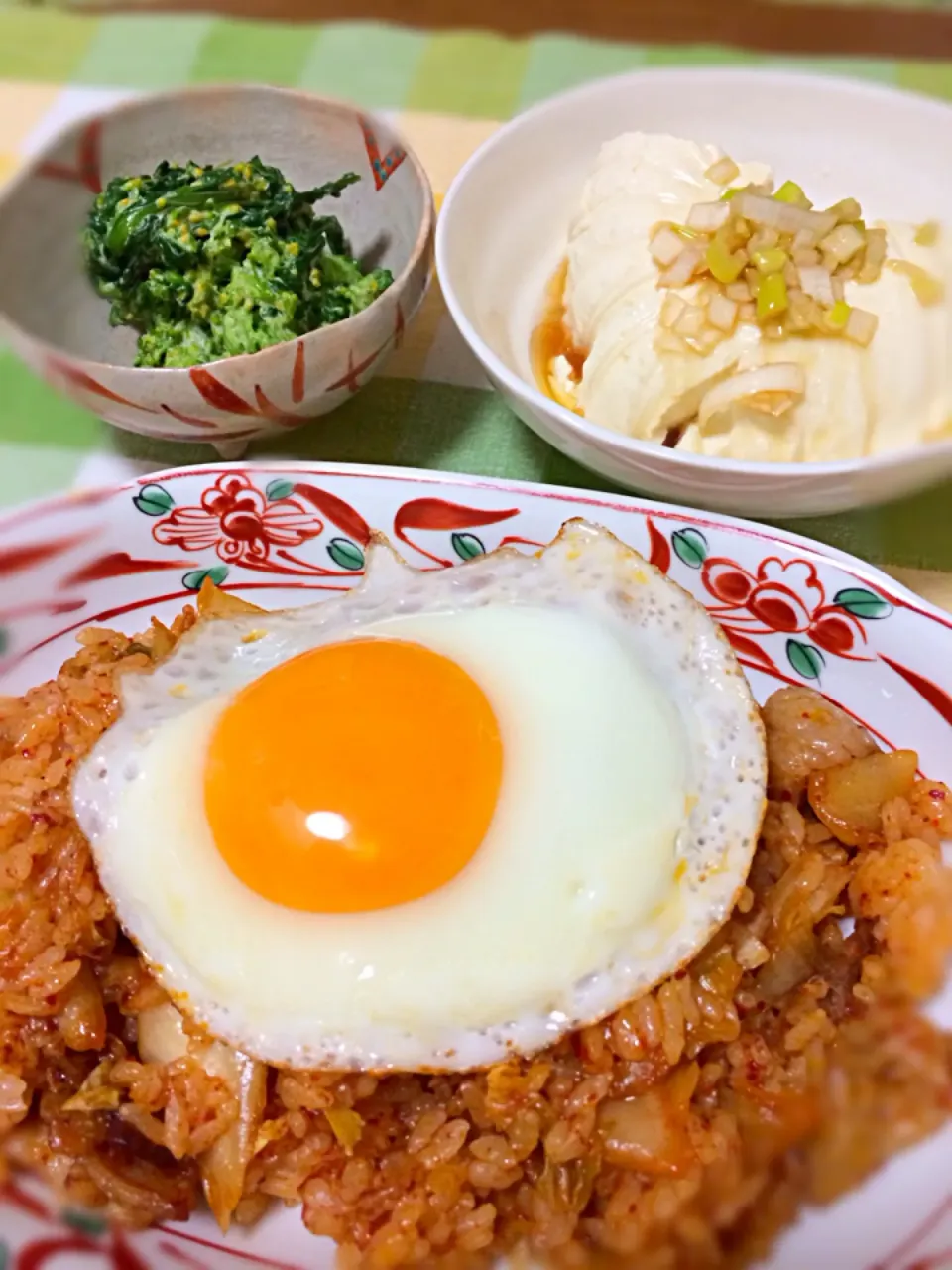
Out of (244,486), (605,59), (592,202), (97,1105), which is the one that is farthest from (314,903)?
(605,59)

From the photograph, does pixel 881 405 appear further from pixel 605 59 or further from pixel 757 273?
pixel 605 59

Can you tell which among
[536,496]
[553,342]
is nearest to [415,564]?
[536,496]

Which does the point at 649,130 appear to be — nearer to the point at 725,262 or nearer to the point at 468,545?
the point at 725,262

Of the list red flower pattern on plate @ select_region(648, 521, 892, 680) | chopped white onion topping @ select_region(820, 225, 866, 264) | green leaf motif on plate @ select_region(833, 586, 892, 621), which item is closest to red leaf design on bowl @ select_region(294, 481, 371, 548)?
red flower pattern on plate @ select_region(648, 521, 892, 680)

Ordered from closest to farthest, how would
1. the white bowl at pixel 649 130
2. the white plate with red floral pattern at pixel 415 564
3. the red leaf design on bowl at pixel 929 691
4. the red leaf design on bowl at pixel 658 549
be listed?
1. the white plate with red floral pattern at pixel 415 564
2. the red leaf design on bowl at pixel 929 691
3. the red leaf design on bowl at pixel 658 549
4. the white bowl at pixel 649 130

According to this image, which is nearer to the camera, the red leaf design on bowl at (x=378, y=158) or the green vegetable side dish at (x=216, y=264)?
the green vegetable side dish at (x=216, y=264)

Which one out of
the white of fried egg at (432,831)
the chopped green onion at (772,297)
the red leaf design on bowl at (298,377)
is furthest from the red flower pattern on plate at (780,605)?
the red leaf design on bowl at (298,377)

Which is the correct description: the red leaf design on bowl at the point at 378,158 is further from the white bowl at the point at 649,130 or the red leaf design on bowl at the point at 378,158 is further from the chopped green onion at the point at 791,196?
the chopped green onion at the point at 791,196
